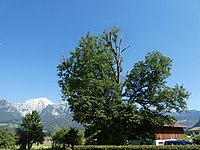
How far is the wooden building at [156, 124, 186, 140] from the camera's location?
1578 inches

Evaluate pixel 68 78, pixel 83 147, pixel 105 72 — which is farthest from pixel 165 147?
pixel 68 78

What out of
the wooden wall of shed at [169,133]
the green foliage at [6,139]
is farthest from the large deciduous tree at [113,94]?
the green foliage at [6,139]

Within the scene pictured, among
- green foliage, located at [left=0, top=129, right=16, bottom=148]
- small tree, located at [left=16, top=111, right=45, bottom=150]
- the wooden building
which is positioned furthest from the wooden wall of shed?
small tree, located at [left=16, top=111, right=45, bottom=150]

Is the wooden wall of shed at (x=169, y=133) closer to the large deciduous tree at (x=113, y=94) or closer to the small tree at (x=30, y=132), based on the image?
the large deciduous tree at (x=113, y=94)

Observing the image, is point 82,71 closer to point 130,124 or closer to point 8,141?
point 130,124

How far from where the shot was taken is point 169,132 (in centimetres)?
4334

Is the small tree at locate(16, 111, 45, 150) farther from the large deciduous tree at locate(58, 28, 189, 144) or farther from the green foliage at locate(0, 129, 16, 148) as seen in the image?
the large deciduous tree at locate(58, 28, 189, 144)

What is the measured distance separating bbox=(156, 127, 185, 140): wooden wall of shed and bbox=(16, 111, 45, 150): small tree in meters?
33.9

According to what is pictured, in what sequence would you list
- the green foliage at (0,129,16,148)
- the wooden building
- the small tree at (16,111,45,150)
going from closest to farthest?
the wooden building, the green foliage at (0,129,16,148), the small tree at (16,111,45,150)

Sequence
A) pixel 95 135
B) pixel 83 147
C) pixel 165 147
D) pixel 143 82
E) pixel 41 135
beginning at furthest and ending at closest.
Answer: pixel 41 135 < pixel 95 135 < pixel 143 82 < pixel 83 147 < pixel 165 147

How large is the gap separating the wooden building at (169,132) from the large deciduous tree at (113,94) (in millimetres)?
5001

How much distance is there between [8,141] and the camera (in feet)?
168

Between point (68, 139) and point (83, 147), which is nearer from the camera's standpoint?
point (83, 147)

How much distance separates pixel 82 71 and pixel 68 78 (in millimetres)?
2737
